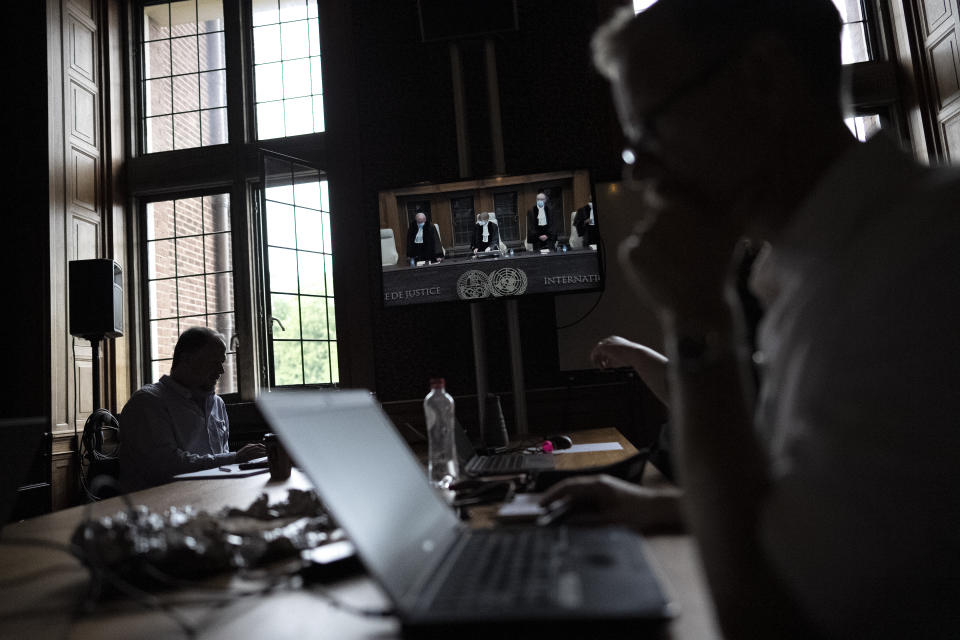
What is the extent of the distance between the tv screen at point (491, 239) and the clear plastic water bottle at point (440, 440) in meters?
1.55

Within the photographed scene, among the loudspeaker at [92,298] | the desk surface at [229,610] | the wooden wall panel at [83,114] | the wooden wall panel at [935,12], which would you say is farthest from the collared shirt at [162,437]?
the wooden wall panel at [935,12]

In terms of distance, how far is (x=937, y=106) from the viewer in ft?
13.0

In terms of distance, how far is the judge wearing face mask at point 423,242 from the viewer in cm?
351

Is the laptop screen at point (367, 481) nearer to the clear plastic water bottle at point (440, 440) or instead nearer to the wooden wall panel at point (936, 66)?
the clear plastic water bottle at point (440, 440)

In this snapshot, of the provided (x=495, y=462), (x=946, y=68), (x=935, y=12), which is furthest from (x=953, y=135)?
(x=495, y=462)

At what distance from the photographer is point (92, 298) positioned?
381 centimetres

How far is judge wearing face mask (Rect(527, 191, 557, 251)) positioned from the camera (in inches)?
136

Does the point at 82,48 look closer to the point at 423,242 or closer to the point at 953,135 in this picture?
the point at 423,242

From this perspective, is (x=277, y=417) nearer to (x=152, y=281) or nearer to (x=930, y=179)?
(x=930, y=179)

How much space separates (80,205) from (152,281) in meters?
0.65

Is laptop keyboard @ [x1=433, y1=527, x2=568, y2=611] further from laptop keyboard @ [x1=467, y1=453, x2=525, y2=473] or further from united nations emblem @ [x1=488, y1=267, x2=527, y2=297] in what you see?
united nations emblem @ [x1=488, y1=267, x2=527, y2=297]

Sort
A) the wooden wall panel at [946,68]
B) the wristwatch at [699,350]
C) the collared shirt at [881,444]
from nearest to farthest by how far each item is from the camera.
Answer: the collared shirt at [881,444], the wristwatch at [699,350], the wooden wall panel at [946,68]

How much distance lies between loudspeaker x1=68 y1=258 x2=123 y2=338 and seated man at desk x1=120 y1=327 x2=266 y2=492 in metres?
0.91

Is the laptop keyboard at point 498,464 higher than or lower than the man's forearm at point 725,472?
lower
